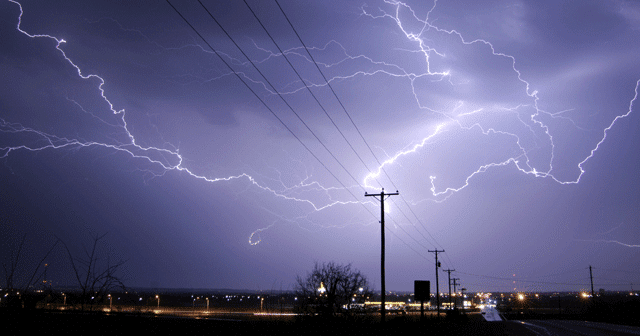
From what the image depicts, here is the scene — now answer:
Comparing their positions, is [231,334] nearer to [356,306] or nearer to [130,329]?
[130,329]

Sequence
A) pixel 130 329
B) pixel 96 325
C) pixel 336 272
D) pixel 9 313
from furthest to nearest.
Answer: pixel 336 272, pixel 130 329, pixel 96 325, pixel 9 313

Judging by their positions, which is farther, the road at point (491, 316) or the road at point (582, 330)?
the road at point (491, 316)

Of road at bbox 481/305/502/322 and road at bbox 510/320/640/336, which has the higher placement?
road at bbox 510/320/640/336


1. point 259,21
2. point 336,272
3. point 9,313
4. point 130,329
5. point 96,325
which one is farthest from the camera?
point 336,272

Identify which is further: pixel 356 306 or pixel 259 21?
pixel 356 306

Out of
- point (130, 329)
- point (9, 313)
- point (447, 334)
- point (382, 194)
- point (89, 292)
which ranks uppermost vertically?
point (382, 194)

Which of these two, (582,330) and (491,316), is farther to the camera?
(491,316)

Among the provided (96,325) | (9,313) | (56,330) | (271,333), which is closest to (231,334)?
(271,333)

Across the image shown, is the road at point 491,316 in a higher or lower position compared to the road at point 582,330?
lower

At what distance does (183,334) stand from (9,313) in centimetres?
901

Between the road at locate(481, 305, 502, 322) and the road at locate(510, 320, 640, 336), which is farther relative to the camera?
the road at locate(481, 305, 502, 322)

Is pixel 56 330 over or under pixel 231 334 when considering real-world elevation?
over

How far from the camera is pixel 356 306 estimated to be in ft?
115

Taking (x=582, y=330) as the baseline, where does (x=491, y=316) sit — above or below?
below
